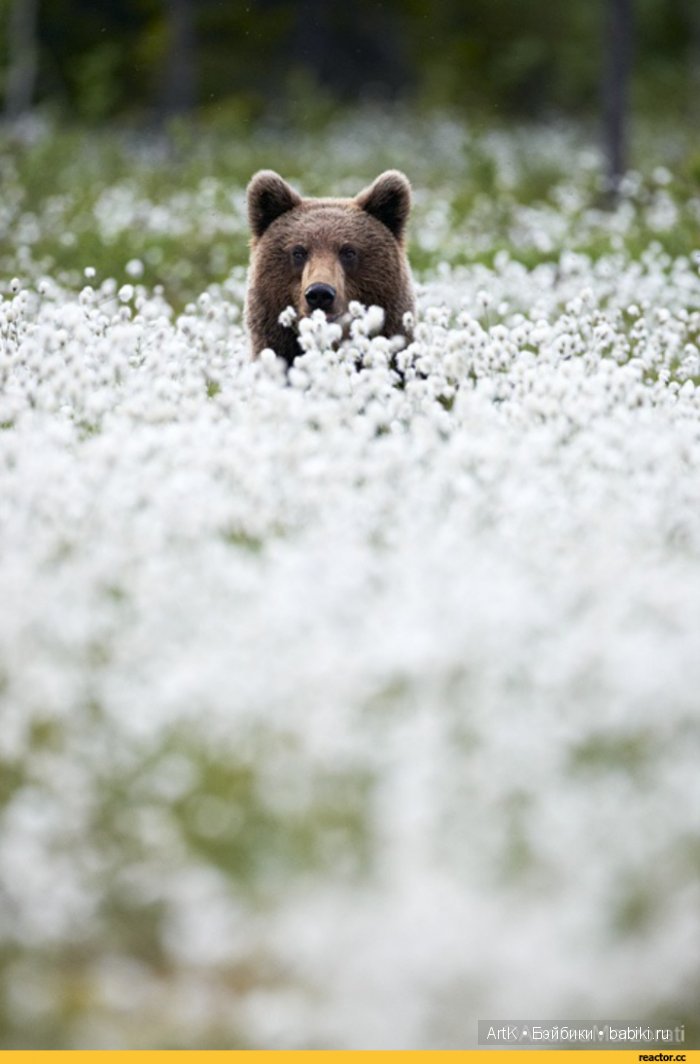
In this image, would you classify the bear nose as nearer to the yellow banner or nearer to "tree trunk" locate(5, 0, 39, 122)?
the yellow banner

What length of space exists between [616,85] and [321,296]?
447 inches

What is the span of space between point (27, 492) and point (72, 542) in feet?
1.02

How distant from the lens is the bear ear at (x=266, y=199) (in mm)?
7668

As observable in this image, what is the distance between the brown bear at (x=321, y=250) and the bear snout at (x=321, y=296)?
0.23m

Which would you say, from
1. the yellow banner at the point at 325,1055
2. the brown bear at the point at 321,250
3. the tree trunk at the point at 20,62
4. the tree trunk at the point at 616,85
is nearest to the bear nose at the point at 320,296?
the brown bear at the point at 321,250

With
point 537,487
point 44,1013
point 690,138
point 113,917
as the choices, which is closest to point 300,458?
point 537,487

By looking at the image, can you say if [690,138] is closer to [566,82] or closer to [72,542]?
[566,82]

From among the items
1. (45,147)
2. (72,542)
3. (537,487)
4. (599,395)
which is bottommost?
(72,542)

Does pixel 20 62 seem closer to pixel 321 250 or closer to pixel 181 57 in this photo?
pixel 181 57

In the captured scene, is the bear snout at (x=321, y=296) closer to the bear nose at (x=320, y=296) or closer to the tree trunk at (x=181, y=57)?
the bear nose at (x=320, y=296)

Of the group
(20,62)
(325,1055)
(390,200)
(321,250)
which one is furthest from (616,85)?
(325,1055)

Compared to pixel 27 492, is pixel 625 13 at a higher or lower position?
higher

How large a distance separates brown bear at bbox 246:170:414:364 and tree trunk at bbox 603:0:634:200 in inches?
376

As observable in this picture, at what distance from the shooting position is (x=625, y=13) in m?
16.7
